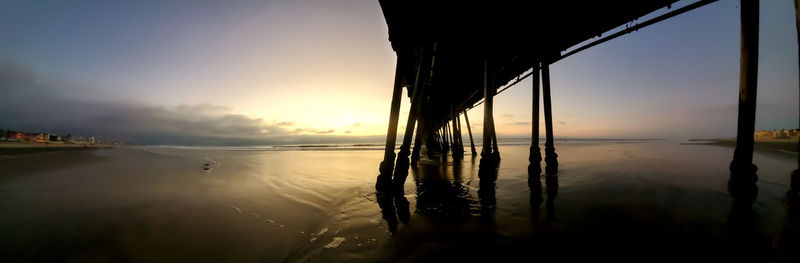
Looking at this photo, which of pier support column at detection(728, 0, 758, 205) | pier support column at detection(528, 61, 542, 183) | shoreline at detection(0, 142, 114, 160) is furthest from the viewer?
shoreline at detection(0, 142, 114, 160)

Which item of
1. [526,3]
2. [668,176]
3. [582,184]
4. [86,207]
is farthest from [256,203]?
[668,176]

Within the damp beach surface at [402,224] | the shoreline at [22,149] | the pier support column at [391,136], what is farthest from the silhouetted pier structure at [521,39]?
the shoreline at [22,149]

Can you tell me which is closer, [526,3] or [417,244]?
[417,244]

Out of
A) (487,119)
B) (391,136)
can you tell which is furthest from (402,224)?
(487,119)

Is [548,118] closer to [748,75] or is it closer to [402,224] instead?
[748,75]

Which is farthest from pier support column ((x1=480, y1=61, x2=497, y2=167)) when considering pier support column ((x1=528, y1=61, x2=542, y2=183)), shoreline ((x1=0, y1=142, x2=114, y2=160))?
shoreline ((x1=0, y1=142, x2=114, y2=160))

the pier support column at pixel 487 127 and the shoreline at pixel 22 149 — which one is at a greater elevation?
the pier support column at pixel 487 127

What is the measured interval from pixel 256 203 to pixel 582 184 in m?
7.06

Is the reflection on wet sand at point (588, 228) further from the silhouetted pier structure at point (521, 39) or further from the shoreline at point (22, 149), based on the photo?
the shoreline at point (22, 149)

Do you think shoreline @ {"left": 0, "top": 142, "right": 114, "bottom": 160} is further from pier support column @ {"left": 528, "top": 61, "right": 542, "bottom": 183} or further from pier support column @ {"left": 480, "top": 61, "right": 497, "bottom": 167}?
pier support column @ {"left": 528, "top": 61, "right": 542, "bottom": 183}

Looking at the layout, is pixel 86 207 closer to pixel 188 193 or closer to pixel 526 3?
pixel 188 193

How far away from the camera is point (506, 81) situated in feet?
35.4

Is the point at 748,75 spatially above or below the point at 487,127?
above

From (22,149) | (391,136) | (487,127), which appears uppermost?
(487,127)
